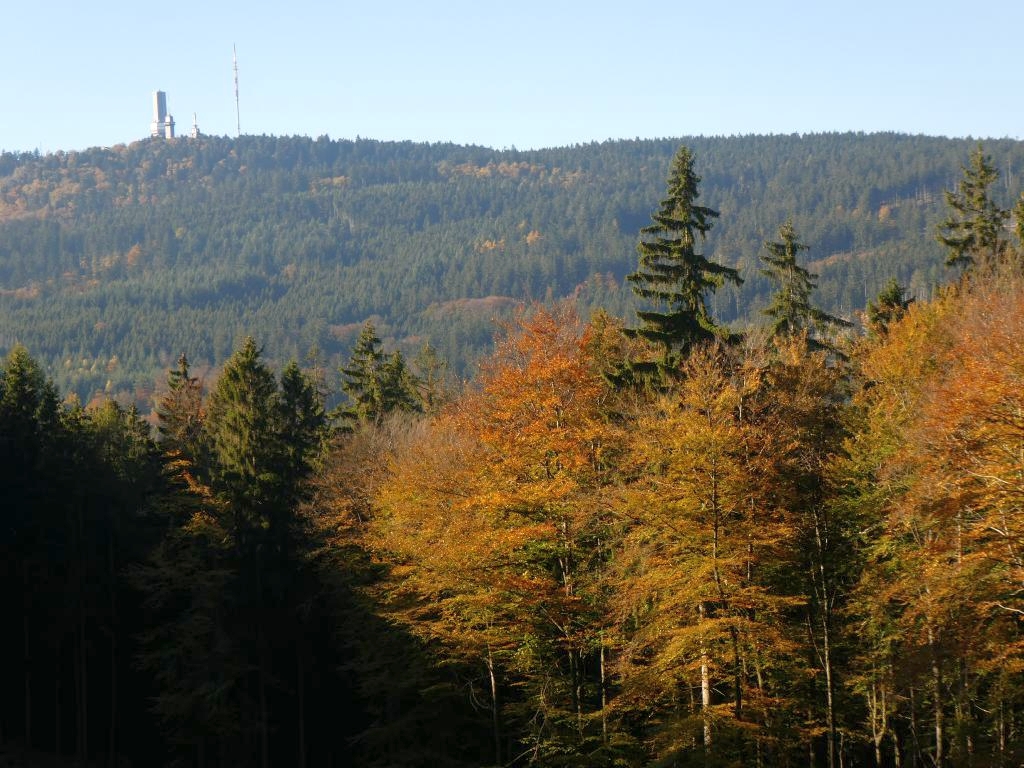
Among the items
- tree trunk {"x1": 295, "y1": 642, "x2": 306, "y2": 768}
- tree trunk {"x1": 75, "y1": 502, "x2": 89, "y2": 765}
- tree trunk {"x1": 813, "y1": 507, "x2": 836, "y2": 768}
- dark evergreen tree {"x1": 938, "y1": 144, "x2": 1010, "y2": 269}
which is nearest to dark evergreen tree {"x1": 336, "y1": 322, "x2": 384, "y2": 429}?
tree trunk {"x1": 75, "y1": 502, "x2": 89, "y2": 765}

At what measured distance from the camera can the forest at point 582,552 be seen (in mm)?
26625

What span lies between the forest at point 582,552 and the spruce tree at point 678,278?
0.38ft

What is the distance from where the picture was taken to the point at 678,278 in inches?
1390

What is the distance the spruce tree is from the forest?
0.11 meters

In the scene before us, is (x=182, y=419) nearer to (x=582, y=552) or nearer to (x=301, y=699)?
(x=301, y=699)

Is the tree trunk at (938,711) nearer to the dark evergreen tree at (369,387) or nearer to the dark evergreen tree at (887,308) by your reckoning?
the dark evergreen tree at (887,308)

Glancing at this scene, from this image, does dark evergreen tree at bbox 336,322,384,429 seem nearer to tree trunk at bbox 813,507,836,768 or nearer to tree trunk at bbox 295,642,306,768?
tree trunk at bbox 295,642,306,768

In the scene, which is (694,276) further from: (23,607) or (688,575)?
(23,607)

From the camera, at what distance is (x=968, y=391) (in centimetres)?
2262

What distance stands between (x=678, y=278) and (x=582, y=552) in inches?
378

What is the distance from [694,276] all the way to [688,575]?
11.6m

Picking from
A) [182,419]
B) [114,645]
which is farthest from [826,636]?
[114,645]

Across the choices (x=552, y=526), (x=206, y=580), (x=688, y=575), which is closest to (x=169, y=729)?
(x=206, y=580)

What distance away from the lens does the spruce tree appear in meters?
34.7
